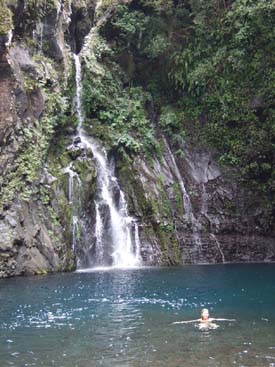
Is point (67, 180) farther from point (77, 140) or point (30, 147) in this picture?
point (77, 140)

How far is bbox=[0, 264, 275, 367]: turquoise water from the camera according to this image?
10461 mm

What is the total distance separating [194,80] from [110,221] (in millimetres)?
9074

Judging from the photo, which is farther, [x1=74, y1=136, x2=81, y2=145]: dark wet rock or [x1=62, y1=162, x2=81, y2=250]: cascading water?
[x1=74, y1=136, x2=81, y2=145]: dark wet rock

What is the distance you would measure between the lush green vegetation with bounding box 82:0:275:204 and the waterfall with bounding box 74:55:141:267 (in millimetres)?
1169

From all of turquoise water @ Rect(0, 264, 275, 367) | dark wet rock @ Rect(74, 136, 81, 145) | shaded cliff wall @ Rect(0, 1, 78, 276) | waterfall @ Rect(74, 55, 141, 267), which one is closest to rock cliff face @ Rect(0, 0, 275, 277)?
shaded cliff wall @ Rect(0, 1, 78, 276)

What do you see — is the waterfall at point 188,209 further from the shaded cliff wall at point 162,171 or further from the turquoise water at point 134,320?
the turquoise water at point 134,320

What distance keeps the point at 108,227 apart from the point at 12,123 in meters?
6.05

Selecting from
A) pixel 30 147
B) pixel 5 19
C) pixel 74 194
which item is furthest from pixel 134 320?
pixel 5 19

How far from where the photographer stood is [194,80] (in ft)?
96.1

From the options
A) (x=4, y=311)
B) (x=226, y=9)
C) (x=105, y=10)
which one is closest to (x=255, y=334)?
(x=4, y=311)

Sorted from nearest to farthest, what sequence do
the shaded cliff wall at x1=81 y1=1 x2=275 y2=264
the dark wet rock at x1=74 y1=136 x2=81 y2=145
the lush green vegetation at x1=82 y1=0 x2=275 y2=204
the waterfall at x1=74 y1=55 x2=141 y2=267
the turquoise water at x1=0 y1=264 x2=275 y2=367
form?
the turquoise water at x1=0 y1=264 x2=275 y2=367 < the waterfall at x1=74 y1=55 x2=141 y2=267 < the dark wet rock at x1=74 y1=136 x2=81 y2=145 < the shaded cliff wall at x1=81 y1=1 x2=275 y2=264 < the lush green vegetation at x1=82 y1=0 x2=275 y2=204

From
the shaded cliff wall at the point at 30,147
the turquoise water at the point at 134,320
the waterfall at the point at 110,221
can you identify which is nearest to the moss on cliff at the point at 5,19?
the shaded cliff wall at the point at 30,147

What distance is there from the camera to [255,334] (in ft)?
39.1

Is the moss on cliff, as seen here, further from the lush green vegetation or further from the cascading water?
the lush green vegetation
